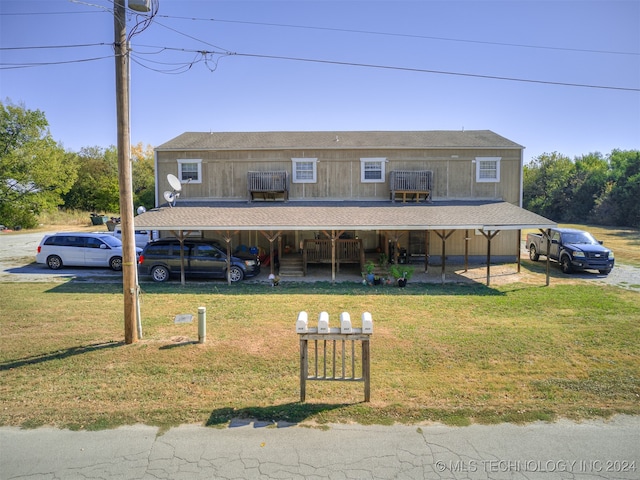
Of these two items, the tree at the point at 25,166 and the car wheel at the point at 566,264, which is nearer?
the car wheel at the point at 566,264

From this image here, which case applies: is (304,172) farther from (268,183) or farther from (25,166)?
(25,166)

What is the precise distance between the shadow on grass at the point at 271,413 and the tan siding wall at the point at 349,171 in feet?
47.0

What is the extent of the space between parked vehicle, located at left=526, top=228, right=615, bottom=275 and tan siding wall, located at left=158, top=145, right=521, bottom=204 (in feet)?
9.29

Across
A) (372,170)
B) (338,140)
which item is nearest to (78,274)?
(338,140)

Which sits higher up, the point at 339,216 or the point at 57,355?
the point at 339,216

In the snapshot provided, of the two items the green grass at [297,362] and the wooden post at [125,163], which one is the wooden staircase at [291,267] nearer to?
the green grass at [297,362]

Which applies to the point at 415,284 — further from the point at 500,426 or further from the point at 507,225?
the point at 500,426

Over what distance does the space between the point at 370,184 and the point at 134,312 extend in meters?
13.5

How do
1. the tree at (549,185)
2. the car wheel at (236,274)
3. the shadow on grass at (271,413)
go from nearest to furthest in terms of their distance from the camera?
the shadow on grass at (271,413) → the car wheel at (236,274) → the tree at (549,185)

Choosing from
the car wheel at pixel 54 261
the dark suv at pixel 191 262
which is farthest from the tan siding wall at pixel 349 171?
the car wheel at pixel 54 261

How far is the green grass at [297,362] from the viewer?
17.0 ft

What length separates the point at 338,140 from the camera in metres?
19.9

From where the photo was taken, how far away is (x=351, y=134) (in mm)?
21703

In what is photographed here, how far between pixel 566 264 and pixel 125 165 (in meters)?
17.1
